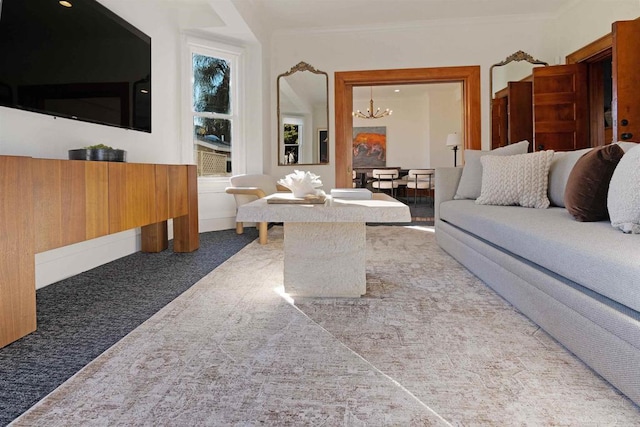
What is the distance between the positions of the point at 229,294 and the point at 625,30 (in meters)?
3.92

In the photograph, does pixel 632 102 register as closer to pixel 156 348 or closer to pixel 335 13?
pixel 335 13

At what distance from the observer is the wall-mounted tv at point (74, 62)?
6.95ft

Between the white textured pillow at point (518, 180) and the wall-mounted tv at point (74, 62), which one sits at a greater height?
the wall-mounted tv at point (74, 62)

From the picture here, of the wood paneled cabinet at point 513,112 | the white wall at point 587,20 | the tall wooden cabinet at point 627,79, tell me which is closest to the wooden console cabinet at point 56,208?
the tall wooden cabinet at point 627,79

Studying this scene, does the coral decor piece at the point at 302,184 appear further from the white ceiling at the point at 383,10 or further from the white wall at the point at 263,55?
the white ceiling at the point at 383,10

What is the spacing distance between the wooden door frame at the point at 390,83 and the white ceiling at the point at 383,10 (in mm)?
646

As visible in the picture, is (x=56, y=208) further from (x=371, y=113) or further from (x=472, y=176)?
(x=371, y=113)

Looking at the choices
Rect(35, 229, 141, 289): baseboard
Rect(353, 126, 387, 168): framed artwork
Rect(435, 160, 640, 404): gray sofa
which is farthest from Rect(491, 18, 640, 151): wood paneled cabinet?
Rect(353, 126, 387, 168): framed artwork

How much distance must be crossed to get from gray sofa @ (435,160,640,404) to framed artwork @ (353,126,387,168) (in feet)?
26.7

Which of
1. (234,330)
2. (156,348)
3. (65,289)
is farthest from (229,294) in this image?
(65,289)

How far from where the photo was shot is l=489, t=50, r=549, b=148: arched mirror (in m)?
5.24

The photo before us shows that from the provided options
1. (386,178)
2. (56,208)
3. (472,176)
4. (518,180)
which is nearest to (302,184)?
(56,208)

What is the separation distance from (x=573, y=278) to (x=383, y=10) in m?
4.52

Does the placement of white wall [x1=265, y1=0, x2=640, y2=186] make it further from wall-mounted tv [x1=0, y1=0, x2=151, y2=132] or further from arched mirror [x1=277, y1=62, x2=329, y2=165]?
wall-mounted tv [x1=0, y1=0, x2=151, y2=132]
